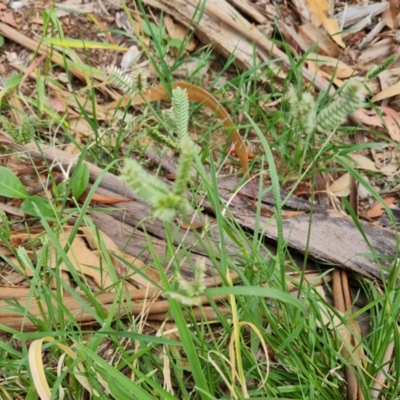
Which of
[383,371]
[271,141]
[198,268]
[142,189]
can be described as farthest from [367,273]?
[142,189]

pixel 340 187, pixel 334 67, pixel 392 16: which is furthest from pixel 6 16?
pixel 392 16

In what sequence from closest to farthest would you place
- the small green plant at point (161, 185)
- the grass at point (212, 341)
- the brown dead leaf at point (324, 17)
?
the small green plant at point (161, 185)
the grass at point (212, 341)
the brown dead leaf at point (324, 17)

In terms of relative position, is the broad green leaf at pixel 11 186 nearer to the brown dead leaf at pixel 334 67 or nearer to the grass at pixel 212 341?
the grass at pixel 212 341

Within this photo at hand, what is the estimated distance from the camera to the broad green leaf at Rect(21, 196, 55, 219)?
128 cm

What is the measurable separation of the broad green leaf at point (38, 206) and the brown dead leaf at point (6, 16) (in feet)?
2.44

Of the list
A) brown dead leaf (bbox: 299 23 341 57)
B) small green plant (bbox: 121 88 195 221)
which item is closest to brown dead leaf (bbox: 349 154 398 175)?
brown dead leaf (bbox: 299 23 341 57)

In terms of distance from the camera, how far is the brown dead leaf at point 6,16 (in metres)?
1.75

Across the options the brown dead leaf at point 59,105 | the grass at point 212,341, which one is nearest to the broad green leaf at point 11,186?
the grass at point 212,341

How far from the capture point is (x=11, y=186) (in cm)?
131

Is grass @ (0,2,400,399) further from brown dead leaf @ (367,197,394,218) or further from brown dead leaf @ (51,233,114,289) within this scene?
brown dead leaf @ (367,197,394,218)

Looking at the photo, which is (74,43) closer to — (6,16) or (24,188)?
(6,16)

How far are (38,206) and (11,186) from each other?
9 cm

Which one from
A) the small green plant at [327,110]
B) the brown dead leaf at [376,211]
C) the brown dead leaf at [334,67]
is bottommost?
the brown dead leaf at [376,211]

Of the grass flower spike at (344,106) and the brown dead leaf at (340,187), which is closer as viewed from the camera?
the grass flower spike at (344,106)
